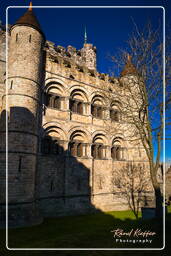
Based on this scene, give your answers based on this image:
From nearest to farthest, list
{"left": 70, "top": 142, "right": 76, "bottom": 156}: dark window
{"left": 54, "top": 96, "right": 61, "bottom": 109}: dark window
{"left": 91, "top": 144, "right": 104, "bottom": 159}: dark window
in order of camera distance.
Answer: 1. {"left": 54, "top": 96, "right": 61, "bottom": 109}: dark window
2. {"left": 70, "top": 142, "right": 76, "bottom": 156}: dark window
3. {"left": 91, "top": 144, "right": 104, "bottom": 159}: dark window

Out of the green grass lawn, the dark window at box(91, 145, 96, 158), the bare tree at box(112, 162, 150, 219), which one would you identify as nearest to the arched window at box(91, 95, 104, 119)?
the dark window at box(91, 145, 96, 158)

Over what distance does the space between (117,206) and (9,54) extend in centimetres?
1645

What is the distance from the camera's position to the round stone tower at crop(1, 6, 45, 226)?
11.7 metres

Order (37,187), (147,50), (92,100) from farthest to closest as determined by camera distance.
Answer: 1. (92,100)
2. (37,187)
3. (147,50)

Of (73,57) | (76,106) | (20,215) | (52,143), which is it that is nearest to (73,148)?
(52,143)

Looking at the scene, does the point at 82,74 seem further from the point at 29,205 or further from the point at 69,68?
the point at 29,205

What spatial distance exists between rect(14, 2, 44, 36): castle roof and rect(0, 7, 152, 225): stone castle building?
0.07m

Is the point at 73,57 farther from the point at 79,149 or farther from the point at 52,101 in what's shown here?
the point at 79,149

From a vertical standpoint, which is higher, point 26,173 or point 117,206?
point 26,173

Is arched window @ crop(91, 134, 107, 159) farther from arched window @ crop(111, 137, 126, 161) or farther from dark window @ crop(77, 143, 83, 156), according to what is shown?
arched window @ crop(111, 137, 126, 161)

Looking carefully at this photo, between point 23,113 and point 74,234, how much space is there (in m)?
8.28

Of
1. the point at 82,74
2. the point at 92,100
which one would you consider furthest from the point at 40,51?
the point at 92,100

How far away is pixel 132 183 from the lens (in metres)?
19.5

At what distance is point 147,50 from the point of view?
1009 cm
